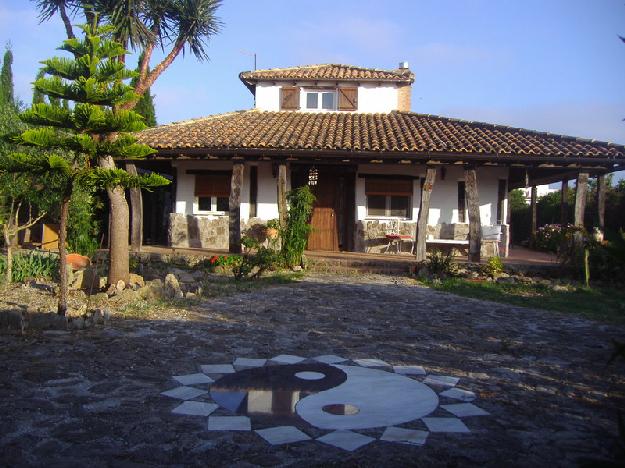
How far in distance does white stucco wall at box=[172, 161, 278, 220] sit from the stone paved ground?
6463 millimetres

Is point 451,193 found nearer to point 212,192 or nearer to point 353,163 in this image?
point 353,163

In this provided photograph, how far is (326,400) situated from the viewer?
421 cm

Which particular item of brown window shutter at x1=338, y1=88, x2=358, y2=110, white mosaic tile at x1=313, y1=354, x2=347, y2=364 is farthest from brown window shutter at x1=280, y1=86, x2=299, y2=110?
white mosaic tile at x1=313, y1=354, x2=347, y2=364

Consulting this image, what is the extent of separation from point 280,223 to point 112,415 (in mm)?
9034

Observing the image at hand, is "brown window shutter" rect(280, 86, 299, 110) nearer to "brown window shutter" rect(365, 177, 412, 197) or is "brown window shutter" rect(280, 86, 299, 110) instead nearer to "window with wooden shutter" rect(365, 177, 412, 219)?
"window with wooden shutter" rect(365, 177, 412, 219)

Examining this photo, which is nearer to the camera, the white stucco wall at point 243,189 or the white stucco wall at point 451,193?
the white stucco wall at point 451,193

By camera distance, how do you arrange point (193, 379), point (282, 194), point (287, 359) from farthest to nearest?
point (282, 194), point (287, 359), point (193, 379)

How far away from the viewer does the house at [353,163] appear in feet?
42.3

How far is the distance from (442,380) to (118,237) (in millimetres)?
6505

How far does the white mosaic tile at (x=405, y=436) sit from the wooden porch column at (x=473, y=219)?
9382 millimetres

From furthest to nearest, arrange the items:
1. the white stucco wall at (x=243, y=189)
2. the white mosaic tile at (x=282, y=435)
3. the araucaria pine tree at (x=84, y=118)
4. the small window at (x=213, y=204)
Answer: the small window at (x=213, y=204), the white stucco wall at (x=243, y=189), the araucaria pine tree at (x=84, y=118), the white mosaic tile at (x=282, y=435)

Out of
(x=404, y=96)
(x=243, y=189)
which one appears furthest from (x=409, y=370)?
(x=404, y=96)

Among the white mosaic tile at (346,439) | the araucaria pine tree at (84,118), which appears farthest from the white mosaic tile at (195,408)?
the araucaria pine tree at (84,118)

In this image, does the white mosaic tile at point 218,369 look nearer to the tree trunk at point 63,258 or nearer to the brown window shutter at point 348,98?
the tree trunk at point 63,258
